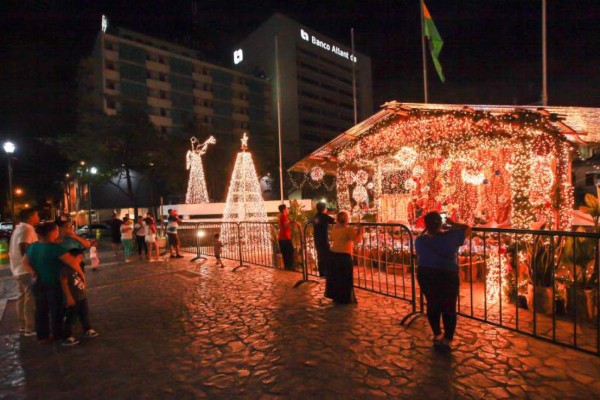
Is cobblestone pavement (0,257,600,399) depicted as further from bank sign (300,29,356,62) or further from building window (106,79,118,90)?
bank sign (300,29,356,62)

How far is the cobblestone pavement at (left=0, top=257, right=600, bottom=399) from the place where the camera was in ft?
11.1

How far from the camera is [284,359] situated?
402cm

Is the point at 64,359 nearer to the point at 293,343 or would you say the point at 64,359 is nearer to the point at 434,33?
the point at 293,343

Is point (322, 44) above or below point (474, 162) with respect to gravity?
above

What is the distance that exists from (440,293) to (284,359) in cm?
187

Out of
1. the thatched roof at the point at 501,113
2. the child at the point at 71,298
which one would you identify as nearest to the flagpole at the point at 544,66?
the thatched roof at the point at 501,113

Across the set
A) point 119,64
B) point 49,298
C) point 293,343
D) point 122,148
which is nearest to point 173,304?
point 49,298

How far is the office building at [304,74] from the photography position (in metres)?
67.5

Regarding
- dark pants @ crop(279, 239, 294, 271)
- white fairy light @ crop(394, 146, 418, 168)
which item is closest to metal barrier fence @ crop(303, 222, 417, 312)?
dark pants @ crop(279, 239, 294, 271)

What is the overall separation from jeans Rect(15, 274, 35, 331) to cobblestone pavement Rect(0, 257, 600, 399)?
206mm

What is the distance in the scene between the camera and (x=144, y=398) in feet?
10.9

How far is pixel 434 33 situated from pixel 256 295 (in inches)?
400

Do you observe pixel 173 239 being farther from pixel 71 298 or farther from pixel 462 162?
pixel 462 162

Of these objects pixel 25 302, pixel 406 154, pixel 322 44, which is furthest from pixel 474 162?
pixel 322 44
